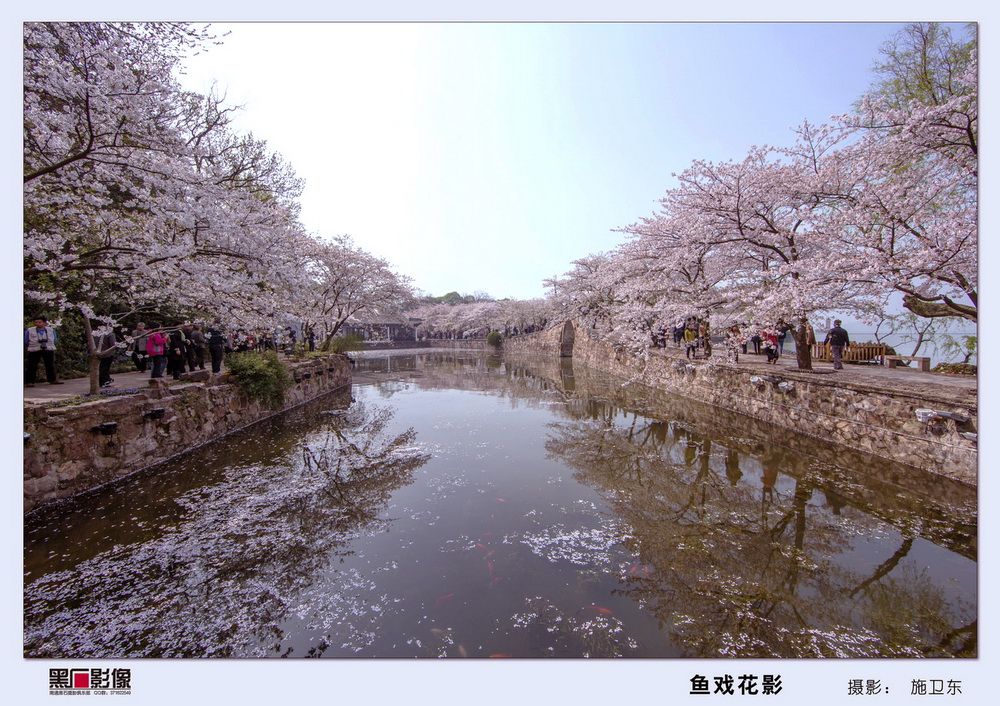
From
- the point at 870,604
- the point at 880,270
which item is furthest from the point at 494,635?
the point at 880,270

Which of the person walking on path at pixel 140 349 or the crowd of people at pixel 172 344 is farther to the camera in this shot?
the person walking on path at pixel 140 349

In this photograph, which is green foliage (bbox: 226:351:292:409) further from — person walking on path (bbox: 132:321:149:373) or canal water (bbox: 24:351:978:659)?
canal water (bbox: 24:351:978:659)

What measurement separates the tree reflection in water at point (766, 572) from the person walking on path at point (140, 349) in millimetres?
10356

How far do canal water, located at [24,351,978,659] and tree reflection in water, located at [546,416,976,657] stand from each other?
2 cm

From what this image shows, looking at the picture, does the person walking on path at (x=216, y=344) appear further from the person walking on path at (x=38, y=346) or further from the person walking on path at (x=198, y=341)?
the person walking on path at (x=38, y=346)

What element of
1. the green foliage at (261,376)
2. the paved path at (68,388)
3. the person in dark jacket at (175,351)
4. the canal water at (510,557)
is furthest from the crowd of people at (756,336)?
the person in dark jacket at (175,351)

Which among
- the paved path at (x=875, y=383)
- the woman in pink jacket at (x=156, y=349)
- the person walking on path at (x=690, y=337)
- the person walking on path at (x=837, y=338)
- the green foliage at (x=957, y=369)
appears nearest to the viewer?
the paved path at (x=875, y=383)

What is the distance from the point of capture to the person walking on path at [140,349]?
9688 millimetres

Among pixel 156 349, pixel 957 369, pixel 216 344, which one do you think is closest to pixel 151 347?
pixel 156 349

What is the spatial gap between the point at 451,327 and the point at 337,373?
124 feet

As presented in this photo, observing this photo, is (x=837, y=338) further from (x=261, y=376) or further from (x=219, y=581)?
(x=261, y=376)

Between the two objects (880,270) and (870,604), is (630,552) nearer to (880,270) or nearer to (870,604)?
(870,604)

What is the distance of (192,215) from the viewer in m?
5.89

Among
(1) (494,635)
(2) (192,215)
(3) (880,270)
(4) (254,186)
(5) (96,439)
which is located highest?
(4) (254,186)
